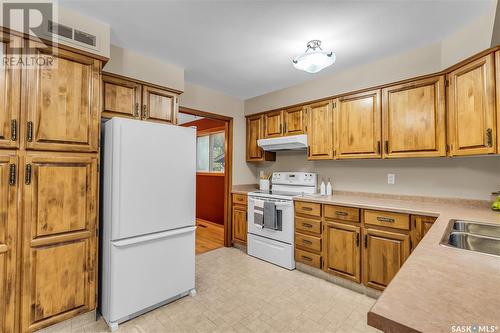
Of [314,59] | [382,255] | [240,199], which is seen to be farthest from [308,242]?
[314,59]

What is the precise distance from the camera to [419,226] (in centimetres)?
211

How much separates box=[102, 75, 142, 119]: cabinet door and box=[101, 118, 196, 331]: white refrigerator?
345 millimetres

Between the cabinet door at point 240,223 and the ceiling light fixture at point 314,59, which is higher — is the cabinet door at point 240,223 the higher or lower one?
the lower one

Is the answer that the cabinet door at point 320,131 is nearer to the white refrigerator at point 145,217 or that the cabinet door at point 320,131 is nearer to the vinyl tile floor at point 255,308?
the vinyl tile floor at point 255,308

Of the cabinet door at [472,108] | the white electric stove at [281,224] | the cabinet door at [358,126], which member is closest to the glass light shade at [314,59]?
the cabinet door at [358,126]

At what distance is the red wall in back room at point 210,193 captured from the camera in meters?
5.16

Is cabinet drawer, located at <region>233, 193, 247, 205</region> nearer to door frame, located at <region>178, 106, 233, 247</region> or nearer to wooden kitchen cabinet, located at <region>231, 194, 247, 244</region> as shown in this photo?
wooden kitchen cabinet, located at <region>231, 194, 247, 244</region>

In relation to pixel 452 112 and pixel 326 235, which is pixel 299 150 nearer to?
pixel 326 235

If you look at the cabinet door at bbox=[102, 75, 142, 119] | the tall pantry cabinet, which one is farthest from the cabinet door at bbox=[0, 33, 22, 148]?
the cabinet door at bbox=[102, 75, 142, 119]

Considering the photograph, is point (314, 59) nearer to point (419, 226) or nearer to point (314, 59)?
point (314, 59)

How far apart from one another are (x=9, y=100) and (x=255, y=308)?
245 centimetres

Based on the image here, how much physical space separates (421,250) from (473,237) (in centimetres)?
64

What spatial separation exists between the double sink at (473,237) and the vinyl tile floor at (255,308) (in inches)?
39.4

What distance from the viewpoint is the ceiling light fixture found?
2148 mm
